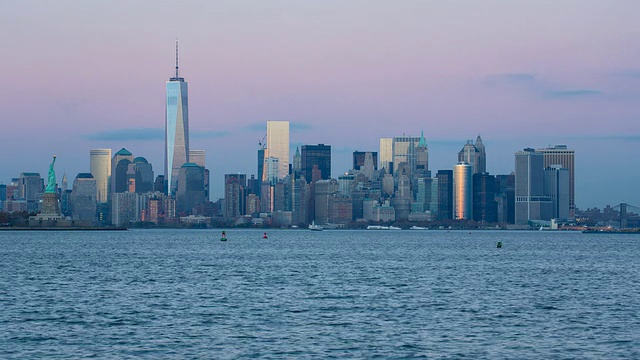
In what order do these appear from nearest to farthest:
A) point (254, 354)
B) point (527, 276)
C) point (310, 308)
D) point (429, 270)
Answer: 1. point (254, 354)
2. point (310, 308)
3. point (527, 276)
4. point (429, 270)

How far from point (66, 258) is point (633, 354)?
333 feet

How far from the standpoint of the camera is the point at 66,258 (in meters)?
136

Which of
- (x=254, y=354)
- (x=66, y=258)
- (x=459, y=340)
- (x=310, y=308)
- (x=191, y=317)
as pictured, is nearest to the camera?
(x=254, y=354)

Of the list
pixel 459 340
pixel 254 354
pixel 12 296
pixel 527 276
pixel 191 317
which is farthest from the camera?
pixel 527 276

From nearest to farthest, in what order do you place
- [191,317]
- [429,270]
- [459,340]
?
[459,340] → [191,317] → [429,270]

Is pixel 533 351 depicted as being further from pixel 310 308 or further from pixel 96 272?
pixel 96 272

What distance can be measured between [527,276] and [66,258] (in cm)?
6484

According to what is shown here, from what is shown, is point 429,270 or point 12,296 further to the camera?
point 429,270

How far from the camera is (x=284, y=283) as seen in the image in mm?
86125

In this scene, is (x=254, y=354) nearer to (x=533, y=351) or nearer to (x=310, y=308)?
(x=533, y=351)

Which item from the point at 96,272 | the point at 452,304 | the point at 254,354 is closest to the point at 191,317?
the point at 254,354

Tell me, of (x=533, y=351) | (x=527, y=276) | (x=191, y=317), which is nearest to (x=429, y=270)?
(x=527, y=276)

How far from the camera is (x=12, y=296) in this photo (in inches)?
2894

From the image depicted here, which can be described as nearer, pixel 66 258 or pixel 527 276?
pixel 527 276
